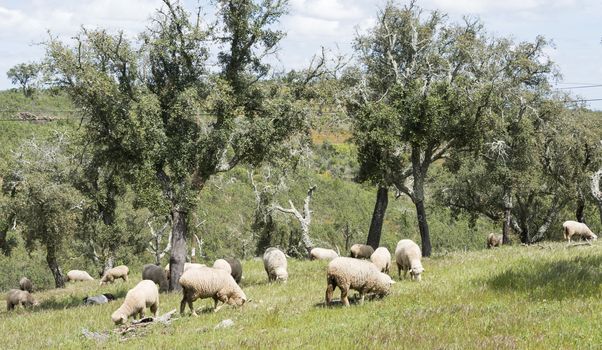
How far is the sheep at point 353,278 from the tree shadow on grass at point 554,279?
310 centimetres

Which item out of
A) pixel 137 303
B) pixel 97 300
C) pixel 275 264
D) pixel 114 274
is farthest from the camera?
pixel 114 274

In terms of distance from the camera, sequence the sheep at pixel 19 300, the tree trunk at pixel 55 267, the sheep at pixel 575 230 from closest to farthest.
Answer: the sheep at pixel 19 300
the sheep at pixel 575 230
the tree trunk at pixel 55 267

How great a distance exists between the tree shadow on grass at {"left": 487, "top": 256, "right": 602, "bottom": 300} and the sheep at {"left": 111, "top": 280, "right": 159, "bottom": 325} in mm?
10265

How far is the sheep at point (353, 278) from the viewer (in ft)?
51.8

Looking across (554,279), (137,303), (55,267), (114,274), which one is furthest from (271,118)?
(55,267)

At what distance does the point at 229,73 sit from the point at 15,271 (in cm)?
3912

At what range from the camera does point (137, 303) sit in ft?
59.4

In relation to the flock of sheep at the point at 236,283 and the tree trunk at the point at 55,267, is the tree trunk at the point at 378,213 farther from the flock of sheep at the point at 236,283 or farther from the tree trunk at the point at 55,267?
the tree trunk at the point at 55,267

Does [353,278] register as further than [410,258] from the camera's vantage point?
No

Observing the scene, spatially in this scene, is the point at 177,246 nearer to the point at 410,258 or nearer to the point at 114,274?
the point at 410,258

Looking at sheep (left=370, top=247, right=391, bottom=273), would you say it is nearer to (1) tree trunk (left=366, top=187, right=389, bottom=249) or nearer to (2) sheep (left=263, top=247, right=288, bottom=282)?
(2) sheep (left=263, top=247, right=288, bottom=282)

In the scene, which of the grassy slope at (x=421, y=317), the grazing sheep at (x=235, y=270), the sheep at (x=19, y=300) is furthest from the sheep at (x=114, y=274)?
the grassy slope at (x=421, y=317)

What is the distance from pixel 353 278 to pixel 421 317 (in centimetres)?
329

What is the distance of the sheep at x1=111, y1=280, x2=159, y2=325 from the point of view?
17562 millimetres
